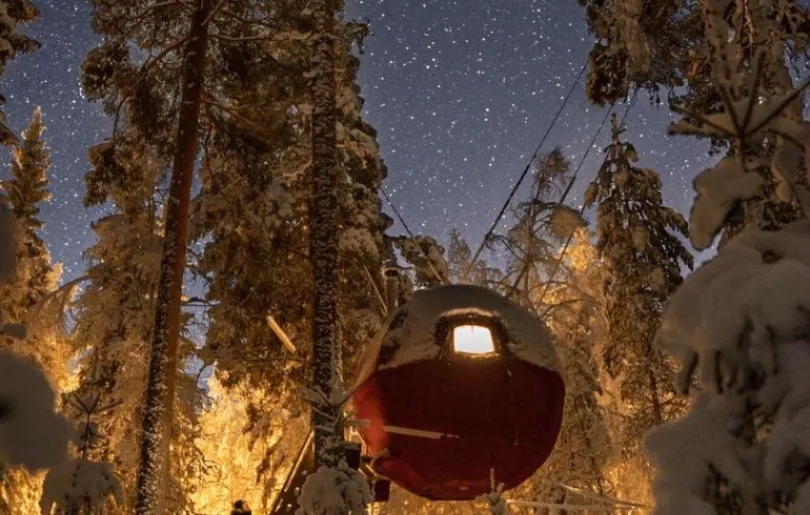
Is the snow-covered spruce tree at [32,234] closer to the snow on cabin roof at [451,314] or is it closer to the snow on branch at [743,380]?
the snow on cabin roof at [451,314]

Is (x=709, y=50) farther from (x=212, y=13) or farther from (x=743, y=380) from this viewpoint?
(x=212, y=13)

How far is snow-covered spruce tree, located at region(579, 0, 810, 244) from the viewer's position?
3494 millimetres

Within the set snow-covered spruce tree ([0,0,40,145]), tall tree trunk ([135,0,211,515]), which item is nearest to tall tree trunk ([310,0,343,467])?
tall tree trunk ([135,0,211,515])

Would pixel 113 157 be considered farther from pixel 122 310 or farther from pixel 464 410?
pixel 464 410

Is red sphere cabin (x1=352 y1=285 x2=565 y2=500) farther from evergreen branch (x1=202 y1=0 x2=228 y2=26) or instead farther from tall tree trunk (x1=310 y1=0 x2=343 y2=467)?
evergreen branch (x1=202 y1=0 x2=228 y2=26)

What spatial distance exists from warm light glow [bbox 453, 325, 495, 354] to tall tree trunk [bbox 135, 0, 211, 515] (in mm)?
5342

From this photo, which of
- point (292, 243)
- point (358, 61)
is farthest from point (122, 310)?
point (358, 61)

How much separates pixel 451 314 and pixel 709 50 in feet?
11.6

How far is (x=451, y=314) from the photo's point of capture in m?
7.33

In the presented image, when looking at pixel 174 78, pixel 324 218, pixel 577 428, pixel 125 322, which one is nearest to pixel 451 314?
pixel 324 218

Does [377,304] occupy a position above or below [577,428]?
above

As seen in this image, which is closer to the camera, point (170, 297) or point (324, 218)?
point (324, 218)

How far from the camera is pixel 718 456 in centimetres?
A: 260

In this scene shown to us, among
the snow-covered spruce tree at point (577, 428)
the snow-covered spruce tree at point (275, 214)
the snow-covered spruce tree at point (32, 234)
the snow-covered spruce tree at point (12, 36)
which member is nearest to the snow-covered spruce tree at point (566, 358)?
the snow-covered spruce tree at point (577, 428)
